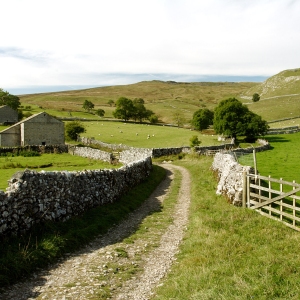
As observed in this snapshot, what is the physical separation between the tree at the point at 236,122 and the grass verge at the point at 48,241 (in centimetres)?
5871

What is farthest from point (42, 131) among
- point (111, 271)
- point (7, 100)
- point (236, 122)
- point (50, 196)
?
point (7, 100)

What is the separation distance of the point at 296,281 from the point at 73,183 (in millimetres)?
9424

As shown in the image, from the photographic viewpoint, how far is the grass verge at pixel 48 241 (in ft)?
29.1

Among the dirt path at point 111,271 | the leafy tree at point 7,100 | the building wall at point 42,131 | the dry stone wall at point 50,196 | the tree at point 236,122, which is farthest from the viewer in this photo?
the leafy tree at point 7,100

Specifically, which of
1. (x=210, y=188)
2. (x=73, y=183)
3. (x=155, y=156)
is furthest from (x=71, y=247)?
(x=155, y=156)

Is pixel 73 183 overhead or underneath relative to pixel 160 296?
overhead

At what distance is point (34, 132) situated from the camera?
62.0m

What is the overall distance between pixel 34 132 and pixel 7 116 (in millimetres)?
32800

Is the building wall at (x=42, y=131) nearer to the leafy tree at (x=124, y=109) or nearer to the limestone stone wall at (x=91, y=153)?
the limestone stone wall at (x=91, y=153)

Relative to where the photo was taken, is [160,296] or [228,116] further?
[228,116]

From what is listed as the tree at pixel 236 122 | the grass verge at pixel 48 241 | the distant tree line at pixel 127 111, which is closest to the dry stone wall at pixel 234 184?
the grass verge at pixel 48 241

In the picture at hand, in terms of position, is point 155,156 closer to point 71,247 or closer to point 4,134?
point 4,134

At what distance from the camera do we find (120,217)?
50.0ft

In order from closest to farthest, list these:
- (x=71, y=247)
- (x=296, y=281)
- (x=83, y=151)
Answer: (x=296, y=281)
(x=71, y=247)
(x=83, y=151)
